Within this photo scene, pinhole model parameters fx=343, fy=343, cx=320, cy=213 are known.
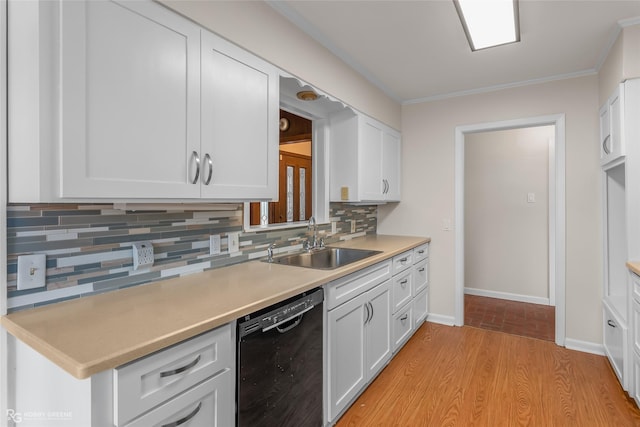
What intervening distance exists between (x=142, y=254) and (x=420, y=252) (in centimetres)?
254

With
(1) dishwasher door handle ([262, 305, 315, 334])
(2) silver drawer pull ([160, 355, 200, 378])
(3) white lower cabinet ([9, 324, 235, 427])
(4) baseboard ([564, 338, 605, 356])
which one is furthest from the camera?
(4) baseboard ([564, 338, 605, 356])

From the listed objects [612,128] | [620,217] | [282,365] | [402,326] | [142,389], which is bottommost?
[402,326]

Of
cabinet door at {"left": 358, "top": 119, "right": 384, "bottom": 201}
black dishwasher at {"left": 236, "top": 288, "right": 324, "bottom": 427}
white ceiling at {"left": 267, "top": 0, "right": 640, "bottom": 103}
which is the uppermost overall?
white ceiling at {"left": 267, "top": 0, "right": 640, "bottom": 103}

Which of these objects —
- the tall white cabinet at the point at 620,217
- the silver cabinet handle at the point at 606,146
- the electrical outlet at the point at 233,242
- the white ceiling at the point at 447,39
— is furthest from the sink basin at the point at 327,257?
the silver cabinet handle at the point at 606,146

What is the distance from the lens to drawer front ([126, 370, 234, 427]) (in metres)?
1.00

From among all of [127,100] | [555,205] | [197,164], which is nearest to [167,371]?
[197,164]

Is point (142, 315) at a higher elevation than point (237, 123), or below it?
below

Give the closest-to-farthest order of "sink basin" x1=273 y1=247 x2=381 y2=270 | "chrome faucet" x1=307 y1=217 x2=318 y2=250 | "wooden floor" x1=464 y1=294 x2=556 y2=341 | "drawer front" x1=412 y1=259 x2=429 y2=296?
"sink basin" x1=273 y1=247 x2=381 y2=270
"chrome faucet" x1=307 y1=217 x2=318 y2=250
"drawer front" x1=412 y1=259 x2=429 y2=296
"wooden floor" x1=464 y1=294 x2=556 y2=341

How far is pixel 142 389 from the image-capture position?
971mm

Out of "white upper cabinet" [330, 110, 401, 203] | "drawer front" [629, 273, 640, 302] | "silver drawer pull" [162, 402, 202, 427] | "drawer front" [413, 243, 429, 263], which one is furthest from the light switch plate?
"drawer front" [629, 273, 640, 302]

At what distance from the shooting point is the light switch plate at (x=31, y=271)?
122cm

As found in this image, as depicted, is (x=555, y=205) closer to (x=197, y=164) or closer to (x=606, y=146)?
(x=606, y=146)

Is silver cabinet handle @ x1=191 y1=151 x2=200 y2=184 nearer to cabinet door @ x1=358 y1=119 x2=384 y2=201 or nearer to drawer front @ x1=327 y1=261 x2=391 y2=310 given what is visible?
drawer front @ x1=327 y1=261 x2=391 y2=310

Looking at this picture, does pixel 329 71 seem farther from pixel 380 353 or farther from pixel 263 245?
pixel 380 353
